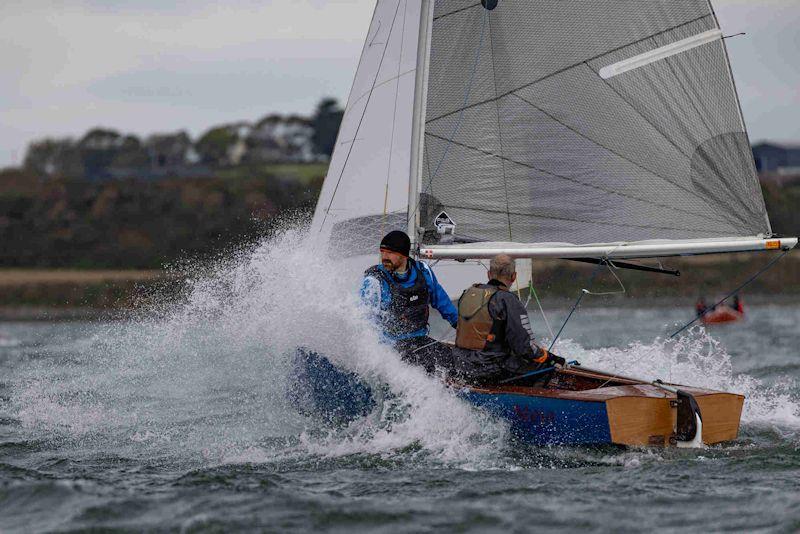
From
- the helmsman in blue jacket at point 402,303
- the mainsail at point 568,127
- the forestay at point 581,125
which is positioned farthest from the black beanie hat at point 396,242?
the forestay at point 581,125

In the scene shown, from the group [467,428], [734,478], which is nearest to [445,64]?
[467,428]

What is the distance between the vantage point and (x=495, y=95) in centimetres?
962

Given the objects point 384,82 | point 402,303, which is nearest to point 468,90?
point 384,82

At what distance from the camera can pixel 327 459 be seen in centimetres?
770

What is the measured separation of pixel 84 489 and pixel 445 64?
15.3 feet

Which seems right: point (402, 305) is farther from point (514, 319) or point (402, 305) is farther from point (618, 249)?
point (618, 249)

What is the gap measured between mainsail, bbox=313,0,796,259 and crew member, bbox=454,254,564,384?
135cm

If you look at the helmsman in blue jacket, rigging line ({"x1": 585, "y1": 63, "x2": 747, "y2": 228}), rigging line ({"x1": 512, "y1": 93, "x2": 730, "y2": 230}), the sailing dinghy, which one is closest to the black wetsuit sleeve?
the helmsman in blue jacket

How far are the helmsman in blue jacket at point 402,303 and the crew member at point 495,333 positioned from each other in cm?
35

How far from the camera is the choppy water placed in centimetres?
611

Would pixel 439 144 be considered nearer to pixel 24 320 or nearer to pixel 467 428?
pixel 467 428

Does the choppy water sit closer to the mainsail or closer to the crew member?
the crew member

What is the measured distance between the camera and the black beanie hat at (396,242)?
8.44 m

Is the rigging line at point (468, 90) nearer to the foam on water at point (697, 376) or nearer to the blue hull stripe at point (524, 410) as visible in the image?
the blue hull stripe at point (524, 410)
